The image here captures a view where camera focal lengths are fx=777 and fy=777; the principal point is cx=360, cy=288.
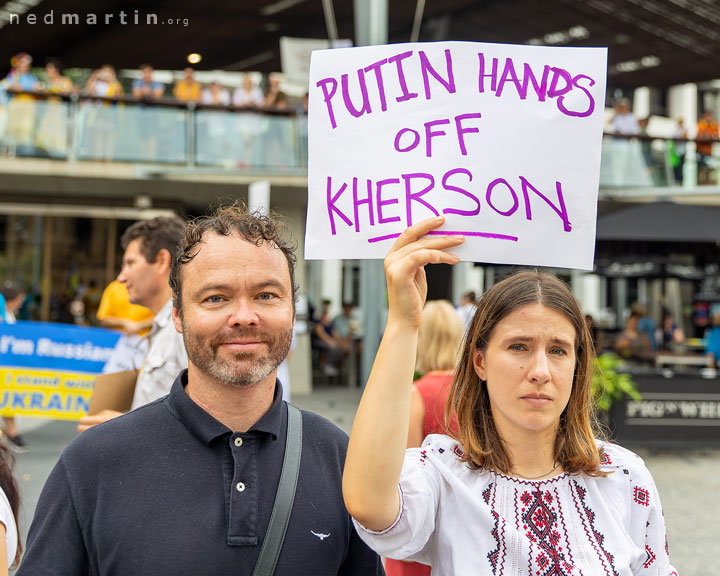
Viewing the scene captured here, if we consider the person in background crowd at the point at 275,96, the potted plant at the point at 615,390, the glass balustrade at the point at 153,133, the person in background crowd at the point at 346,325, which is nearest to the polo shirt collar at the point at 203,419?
the potted plant at the point at 615,390

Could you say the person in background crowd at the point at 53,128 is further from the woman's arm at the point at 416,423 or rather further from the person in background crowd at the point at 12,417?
the woman's arm at the point at 416,423

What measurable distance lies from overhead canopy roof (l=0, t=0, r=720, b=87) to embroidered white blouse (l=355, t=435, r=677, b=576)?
595 inches

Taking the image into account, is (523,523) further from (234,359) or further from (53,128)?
(53,128)

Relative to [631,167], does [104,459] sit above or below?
below

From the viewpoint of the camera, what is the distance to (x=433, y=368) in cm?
459

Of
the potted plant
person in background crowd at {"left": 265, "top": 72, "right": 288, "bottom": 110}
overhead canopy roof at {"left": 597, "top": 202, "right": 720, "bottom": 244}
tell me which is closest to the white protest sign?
the potted plant

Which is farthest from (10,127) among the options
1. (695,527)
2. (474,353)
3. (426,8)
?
(474,353)

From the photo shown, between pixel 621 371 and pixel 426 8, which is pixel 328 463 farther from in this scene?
pixel 426 8

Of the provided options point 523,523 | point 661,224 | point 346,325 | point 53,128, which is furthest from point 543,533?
point 53,128

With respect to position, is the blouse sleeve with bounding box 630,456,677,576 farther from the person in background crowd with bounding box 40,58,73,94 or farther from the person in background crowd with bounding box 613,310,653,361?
the person in background crowd with bounding box 40,58,73,94

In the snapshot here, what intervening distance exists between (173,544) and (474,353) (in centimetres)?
100

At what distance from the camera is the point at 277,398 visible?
196 cm

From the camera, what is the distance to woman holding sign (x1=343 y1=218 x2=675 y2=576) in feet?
5.82

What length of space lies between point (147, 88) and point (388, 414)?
1642 centimetres
